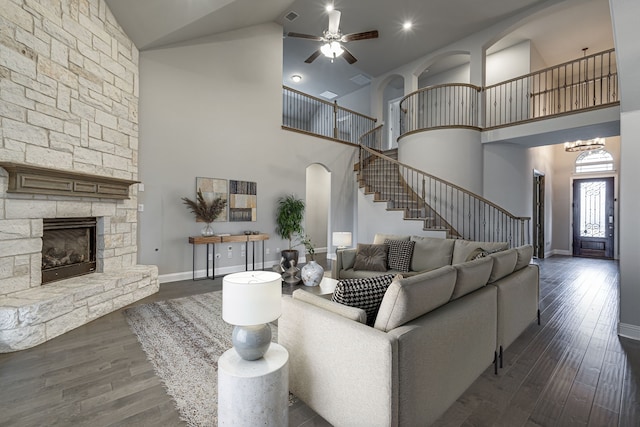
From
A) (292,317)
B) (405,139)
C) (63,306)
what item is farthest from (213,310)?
(405,139)

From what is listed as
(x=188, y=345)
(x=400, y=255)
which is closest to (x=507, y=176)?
(x=400, y=255)

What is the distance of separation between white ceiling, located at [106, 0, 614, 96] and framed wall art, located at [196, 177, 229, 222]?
2285 mm

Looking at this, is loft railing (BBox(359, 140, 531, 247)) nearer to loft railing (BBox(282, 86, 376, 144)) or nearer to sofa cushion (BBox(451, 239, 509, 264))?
sofa cushion (BBox(451, 239, 509, 264))

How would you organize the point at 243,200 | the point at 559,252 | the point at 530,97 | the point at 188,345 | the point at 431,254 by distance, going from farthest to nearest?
the point at 559,252 < the point at 530,97 < the point at 243,200 < the point at 431,254 < the point at 188,345

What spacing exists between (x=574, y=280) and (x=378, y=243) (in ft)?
12.4

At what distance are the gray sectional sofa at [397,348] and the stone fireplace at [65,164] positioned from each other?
8.76 feet

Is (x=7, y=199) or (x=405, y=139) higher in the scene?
(x=405, y=139)

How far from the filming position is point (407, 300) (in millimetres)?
1545

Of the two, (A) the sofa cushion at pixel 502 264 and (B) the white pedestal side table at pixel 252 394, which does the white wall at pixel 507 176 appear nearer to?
(A) the sofa cushion at pixel 502 264

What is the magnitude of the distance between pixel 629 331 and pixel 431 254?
203cm

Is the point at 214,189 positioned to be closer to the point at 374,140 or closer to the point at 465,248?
the point at 465,248

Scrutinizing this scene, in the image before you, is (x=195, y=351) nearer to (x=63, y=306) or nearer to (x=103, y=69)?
(x=63, y=306)

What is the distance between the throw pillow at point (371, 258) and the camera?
4.22 metres

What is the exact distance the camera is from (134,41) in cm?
461
